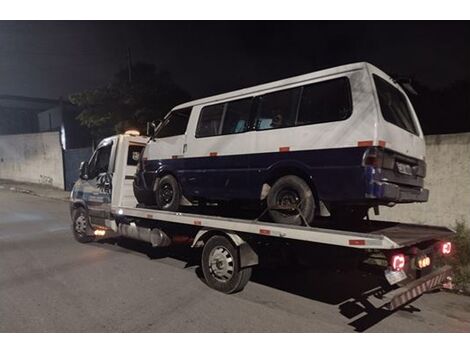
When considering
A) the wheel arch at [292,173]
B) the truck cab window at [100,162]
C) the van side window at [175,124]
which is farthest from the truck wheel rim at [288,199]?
the truck cab window at [100,162]

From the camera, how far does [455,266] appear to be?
605cm

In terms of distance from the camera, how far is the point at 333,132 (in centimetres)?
427

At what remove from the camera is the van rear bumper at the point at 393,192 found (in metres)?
3.97

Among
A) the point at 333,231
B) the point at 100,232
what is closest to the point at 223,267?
the point at 333,231

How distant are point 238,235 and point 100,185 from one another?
400cm

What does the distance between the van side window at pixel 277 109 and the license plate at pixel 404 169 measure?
1356 millimetres

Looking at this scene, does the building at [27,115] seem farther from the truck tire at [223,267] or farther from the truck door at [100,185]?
the truck tire at [223,267]

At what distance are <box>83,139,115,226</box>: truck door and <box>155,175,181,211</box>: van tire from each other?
150 centimetres

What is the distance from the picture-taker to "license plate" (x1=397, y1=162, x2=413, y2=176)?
14.4ft

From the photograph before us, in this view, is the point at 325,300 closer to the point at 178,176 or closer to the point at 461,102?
the point at 178,176

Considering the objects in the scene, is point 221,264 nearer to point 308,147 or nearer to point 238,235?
point 238,235

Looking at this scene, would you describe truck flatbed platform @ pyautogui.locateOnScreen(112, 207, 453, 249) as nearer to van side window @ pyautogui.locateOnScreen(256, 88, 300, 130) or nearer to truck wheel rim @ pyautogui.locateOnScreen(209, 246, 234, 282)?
truck wheel rim @ pyautogui.locateOnScreen(209, 246, 234, 282)

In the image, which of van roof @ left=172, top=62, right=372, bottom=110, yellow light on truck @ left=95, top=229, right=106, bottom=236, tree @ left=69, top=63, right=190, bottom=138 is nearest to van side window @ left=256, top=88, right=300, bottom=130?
van roof @ left=172, top=62, right=372, bottom=110

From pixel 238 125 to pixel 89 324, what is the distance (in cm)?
314
